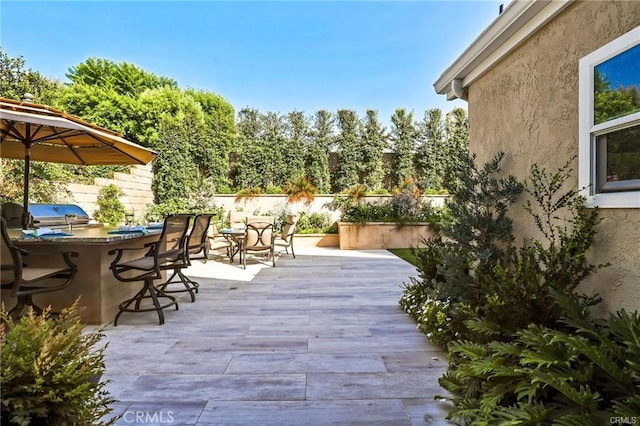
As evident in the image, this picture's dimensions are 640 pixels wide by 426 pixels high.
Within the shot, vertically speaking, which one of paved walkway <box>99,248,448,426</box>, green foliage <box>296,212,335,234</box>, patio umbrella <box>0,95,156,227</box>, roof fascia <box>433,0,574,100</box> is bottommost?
paved walkway <box>99,248,448,426</box>

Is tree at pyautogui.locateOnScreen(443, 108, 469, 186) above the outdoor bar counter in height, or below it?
above

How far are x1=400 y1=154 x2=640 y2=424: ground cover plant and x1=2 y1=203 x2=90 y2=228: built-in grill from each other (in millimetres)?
5372

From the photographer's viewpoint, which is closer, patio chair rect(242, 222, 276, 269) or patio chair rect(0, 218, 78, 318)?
patio chair rect(0, 218, 78, 318)

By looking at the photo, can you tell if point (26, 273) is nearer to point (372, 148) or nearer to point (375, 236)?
point (375, 236)

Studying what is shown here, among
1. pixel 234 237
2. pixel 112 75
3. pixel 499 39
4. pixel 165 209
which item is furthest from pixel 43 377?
pixel 112 75

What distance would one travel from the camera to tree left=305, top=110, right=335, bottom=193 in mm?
11008

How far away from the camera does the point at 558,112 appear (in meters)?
2.42

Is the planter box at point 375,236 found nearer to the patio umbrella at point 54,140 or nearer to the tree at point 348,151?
the tree at point 348,151

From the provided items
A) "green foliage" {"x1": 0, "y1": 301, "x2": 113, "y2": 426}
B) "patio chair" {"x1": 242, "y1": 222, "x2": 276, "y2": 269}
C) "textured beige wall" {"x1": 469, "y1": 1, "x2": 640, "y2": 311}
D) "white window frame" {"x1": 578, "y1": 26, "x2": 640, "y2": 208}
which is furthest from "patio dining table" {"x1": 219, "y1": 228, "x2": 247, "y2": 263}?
"white window frame" {"x1": 578, "y1": 26, "x2": 640, "y2": 208}

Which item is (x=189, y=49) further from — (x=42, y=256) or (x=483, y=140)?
(x=483, y=140)

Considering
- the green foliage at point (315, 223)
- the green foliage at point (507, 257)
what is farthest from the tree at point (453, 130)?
the green foliage at point (507, 257)

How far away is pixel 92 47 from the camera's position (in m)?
13.7

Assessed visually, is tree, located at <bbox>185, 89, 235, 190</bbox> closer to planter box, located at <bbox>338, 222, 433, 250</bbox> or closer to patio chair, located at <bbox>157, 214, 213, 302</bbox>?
planter box, located at <bbox>338, 222, 433, 250</bbox>

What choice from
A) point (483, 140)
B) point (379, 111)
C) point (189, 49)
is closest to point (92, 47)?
point (189, 49)
